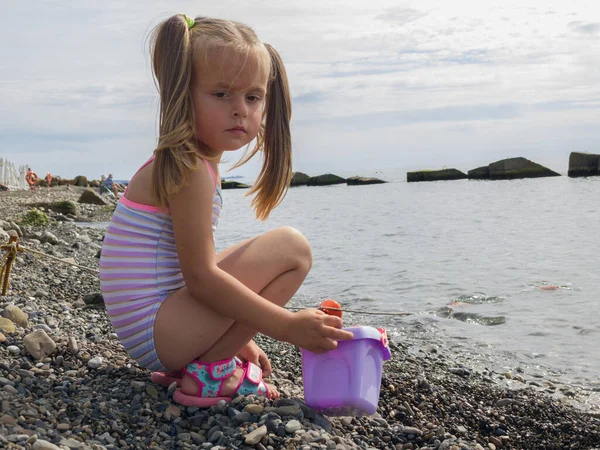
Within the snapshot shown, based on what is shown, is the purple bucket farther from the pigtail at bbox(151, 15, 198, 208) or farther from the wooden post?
the wooden post

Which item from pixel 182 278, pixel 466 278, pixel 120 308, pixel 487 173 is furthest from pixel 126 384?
pixel 487 173

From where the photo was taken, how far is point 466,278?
25.0ft

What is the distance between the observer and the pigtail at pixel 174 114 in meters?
2.28

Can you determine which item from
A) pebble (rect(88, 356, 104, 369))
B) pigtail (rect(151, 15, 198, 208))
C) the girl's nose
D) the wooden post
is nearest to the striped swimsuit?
pigtail (rect(151, 15, 198, 208))

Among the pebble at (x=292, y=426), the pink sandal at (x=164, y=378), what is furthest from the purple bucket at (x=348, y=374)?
the pink sandal at (x=164, y=378)

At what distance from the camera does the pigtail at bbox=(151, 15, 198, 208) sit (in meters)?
2.28

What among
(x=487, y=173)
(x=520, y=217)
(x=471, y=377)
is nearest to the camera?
(x=471, y=377)

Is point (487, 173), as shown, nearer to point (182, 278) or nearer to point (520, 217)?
point (520, 217)

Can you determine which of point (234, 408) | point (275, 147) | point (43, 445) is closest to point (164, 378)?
point (234, 408)

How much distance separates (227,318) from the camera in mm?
2373

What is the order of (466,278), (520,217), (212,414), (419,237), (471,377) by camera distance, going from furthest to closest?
→ (520,217) < (419,237) < (466,278) < (471,377) < (212,414)

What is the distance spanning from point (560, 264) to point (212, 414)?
7017mm

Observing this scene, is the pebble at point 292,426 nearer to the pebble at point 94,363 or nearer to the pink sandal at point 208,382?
the pink sandal at point 208,382

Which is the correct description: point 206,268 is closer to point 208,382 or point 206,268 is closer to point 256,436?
point 208,382
